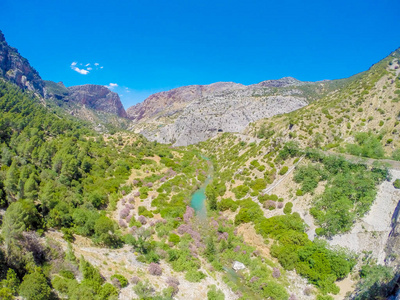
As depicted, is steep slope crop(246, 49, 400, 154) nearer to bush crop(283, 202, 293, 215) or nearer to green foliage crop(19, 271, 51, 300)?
bush crop(283, 202, 293, 215)

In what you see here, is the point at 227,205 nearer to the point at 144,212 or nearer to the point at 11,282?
the point at 144,212

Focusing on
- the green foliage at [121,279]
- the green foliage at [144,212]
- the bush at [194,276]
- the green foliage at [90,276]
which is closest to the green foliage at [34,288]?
the green foliage at [90,276]

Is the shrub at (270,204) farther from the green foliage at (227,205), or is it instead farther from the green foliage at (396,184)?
the green foliage at (396,184)

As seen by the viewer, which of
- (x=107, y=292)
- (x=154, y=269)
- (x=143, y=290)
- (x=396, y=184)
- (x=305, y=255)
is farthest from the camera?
(x=396, y=184)

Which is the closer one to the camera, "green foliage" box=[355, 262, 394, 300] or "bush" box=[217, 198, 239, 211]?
"green foliage" box=[355, 262, 394, 300]

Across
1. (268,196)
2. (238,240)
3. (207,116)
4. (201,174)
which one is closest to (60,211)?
(238,240)

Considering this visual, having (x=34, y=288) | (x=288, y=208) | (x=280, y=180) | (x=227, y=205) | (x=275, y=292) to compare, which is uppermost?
(x=280, y=180)

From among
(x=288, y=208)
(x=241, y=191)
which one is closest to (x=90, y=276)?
(x=288, y=208)

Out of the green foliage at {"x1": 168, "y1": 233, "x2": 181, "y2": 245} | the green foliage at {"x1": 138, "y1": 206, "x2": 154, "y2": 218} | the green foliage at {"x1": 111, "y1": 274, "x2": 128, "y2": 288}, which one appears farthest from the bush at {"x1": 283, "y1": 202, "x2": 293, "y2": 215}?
the green foliage at {"x1": 111, "y1": 274, "x2": 128, "y2": 288}
